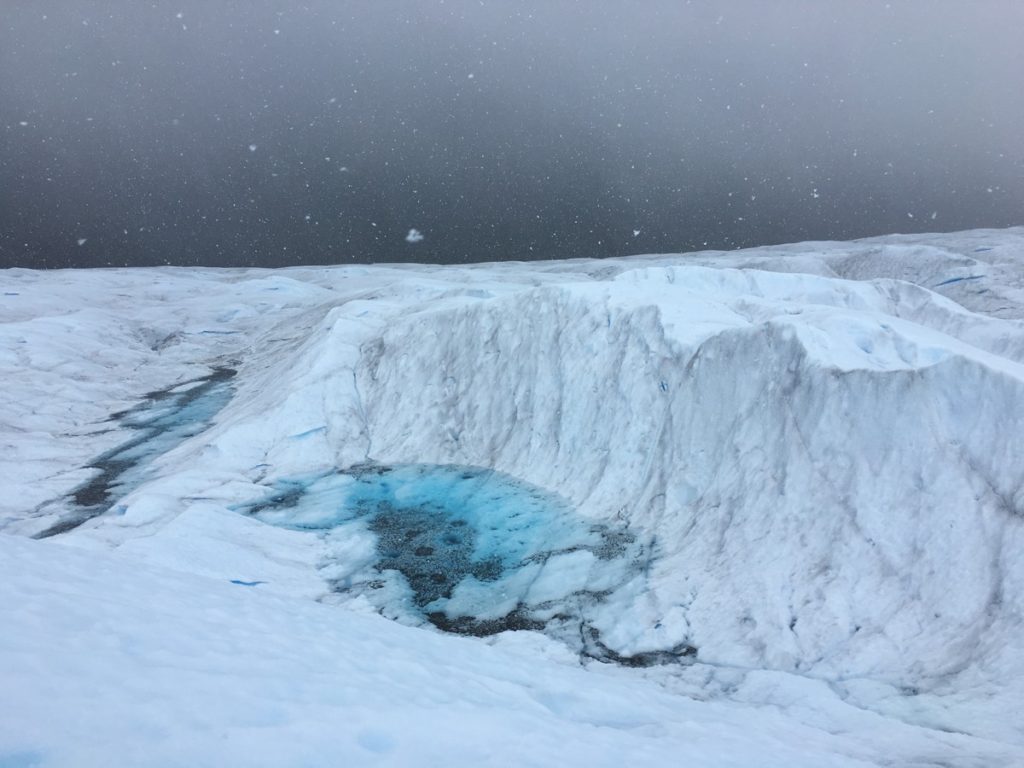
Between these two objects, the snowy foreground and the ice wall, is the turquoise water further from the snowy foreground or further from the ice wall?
the ice wall

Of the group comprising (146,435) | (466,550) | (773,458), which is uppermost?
(773,458)

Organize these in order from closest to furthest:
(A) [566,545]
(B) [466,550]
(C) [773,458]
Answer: (C) [773,458], (A) [566,545], (B) [466,550]

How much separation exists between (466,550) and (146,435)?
7.64m

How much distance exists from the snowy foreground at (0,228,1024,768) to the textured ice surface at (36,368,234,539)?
0.27 ft

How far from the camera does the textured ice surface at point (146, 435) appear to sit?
372 inches

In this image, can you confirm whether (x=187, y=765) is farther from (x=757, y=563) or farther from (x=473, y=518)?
(x=473, y=518)

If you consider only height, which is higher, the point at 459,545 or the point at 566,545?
the point at 566,545

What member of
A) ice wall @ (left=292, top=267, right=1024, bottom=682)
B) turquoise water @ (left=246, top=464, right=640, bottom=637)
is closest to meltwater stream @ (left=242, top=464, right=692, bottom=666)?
turquoise water @ (left=246, top=464, right=640, bottom=637)

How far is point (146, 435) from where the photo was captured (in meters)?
12.5

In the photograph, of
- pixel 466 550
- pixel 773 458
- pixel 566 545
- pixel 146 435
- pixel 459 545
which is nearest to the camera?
pixel 773 458

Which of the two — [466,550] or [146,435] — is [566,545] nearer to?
[466,550]

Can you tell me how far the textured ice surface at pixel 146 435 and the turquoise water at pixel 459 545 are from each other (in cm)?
231

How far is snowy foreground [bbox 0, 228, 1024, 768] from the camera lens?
9.12 feet

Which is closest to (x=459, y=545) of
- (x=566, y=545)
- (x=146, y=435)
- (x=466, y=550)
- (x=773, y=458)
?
(x=466, y=550)
